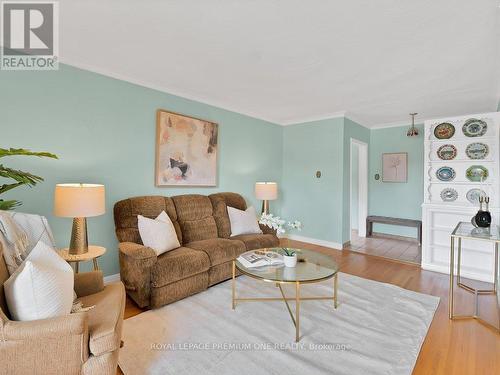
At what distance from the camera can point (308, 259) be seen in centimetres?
244

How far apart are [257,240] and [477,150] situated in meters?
3.14

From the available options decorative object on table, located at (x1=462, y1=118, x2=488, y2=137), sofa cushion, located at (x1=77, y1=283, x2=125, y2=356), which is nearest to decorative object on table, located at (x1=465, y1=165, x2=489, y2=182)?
decorative object on table, located at (x1=462, y1=118, x2=488, y2=137)

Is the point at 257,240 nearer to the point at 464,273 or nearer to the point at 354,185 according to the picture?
the point at 464,273

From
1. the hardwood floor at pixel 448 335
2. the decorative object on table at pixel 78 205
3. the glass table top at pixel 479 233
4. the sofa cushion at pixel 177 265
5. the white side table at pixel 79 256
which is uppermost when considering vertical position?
the decorative object on table at pixel 78 205

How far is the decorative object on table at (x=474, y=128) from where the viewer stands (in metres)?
3.24

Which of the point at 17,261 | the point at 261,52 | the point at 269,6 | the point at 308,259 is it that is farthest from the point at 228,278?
the point at 269,6

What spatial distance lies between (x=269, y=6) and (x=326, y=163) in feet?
10.5

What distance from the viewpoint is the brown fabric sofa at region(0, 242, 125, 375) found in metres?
1.11

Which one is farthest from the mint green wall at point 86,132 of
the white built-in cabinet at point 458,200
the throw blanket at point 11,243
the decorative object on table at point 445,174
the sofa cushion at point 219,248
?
the decorative object on table at point 445,174

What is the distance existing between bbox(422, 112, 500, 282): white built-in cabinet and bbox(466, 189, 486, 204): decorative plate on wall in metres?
0.03

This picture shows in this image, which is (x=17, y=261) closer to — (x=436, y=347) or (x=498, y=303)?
(x=436, y=347)

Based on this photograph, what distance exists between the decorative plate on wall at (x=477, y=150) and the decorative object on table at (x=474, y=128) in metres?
0.13

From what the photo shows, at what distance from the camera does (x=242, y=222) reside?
11.5 ft

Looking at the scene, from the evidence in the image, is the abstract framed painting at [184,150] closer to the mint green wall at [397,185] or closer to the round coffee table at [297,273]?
the round coffee table at [297,273]
